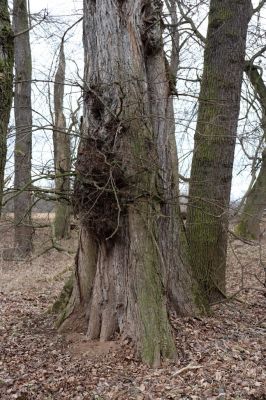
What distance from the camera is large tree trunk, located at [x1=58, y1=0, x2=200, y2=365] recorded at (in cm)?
598

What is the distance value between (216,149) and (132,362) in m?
3.46

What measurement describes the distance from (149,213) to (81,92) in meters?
1.79

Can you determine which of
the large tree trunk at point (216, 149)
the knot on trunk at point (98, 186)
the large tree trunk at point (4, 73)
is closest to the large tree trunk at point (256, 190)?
the large tree trunk at point (216, 149)

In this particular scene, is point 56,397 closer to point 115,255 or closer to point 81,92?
point 115,255

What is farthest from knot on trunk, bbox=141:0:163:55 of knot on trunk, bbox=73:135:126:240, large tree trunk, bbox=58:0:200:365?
knot on trunk, bbox=73:135:126:240

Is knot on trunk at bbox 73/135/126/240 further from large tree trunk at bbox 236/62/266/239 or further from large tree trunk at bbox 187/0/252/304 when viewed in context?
large tree trunk at bbox 236/62/266/239

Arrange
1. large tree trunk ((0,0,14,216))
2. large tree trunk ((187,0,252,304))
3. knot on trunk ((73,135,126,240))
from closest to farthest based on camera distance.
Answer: large tree trunk ((0,0,14,216))
knot on trunk ((73,135,126,240))
large tree trunk ((187,0,252,304))

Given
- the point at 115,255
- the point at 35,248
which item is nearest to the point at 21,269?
the point at 35,248

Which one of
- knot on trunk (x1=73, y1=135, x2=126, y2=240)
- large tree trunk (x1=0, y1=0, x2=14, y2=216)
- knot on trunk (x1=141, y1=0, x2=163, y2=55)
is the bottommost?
knot on trunk (x1=73, y1=135, x2=126, y2=240)

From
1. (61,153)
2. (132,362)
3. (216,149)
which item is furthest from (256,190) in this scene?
(132,362)

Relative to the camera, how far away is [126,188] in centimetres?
611

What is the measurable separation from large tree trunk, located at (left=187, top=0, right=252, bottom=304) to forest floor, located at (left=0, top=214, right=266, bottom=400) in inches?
32.6

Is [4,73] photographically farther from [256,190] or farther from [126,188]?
[256,190]

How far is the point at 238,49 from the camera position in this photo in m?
7.53
